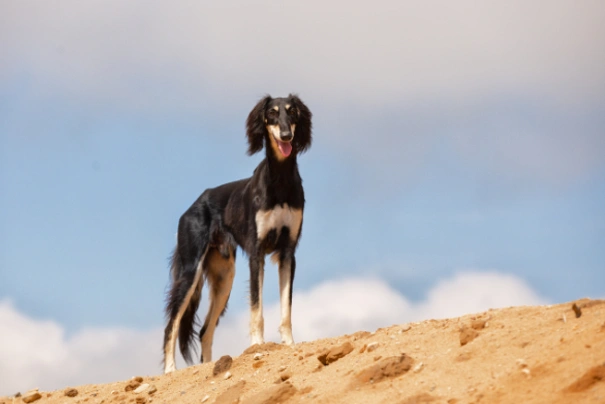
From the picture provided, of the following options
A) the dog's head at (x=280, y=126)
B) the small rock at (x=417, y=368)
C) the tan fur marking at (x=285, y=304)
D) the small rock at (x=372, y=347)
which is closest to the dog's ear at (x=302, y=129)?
the dog's head at (x=280, y=126)

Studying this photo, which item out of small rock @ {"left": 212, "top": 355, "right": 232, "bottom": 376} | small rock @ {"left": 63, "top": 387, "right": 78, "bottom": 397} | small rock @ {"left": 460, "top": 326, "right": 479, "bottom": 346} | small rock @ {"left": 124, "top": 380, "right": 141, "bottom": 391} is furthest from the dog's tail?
small rock @ {"left": 460, "top": 326, "right": 479, "bottom": 346}

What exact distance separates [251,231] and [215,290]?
2.03 meters

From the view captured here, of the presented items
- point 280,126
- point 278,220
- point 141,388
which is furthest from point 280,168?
point 141,388

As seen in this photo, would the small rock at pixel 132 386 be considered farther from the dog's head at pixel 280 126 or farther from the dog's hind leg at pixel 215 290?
the dog's head at pixel 280 126

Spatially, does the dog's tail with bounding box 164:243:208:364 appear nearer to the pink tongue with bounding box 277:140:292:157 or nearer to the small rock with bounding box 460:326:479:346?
the pink tongue with bounding box 277:140:292:157

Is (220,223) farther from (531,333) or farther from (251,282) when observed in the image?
(531,333)

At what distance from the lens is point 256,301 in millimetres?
10672

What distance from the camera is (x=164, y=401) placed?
32.8 ft

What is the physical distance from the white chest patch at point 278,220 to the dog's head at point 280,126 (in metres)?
0.71

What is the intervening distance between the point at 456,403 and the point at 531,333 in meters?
1.31

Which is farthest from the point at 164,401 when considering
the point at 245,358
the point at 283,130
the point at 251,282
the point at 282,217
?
the point at 283,130

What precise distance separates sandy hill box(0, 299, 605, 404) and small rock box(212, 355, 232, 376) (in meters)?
0.01

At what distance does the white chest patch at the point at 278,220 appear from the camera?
1097 cm

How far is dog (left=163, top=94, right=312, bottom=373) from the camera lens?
10938 mm
